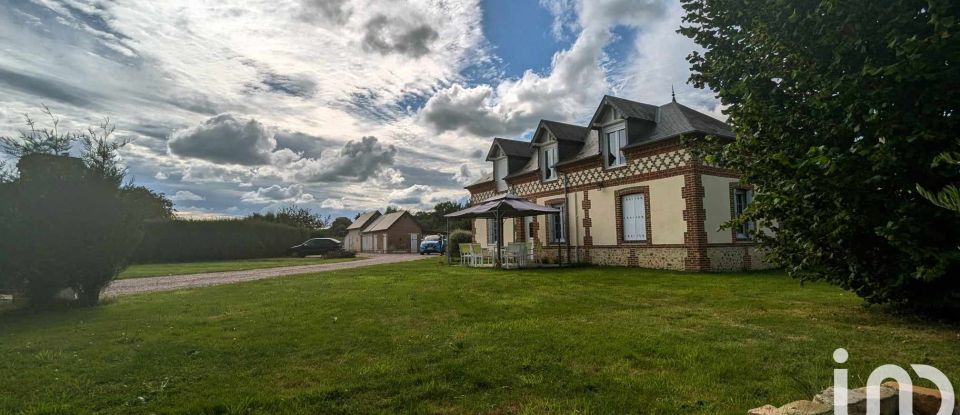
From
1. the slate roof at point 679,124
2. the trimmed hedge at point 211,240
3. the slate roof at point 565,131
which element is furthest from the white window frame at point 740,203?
the trimmed hedge at point 211,240

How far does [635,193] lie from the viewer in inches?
616

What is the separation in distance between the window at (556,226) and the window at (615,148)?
9.01 feet

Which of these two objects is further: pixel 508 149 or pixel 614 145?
pixel 508 149

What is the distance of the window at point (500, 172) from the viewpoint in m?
22.4

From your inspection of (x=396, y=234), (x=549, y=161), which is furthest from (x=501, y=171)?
(x=396, y=234)

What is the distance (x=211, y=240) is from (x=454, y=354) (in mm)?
30454

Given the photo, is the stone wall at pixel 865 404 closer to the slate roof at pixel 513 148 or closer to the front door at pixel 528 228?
the front door at pixel 528 228

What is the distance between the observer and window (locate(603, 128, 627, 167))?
637 inches

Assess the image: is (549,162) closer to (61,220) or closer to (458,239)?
(458,239)

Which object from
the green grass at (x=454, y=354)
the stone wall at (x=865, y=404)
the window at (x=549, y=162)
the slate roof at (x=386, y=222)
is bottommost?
the green grass at (x=454, y=354)

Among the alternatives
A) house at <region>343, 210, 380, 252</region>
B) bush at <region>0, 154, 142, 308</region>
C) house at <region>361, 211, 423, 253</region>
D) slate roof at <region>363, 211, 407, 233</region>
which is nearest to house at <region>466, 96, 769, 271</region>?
bush at <region>0, 154, 142, 308</region>

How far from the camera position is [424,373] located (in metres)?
4.04

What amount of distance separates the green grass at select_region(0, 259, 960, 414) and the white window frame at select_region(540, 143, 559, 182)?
1116 centimetres

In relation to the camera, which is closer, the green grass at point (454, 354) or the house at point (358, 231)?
the green grass at point (454, 354)
